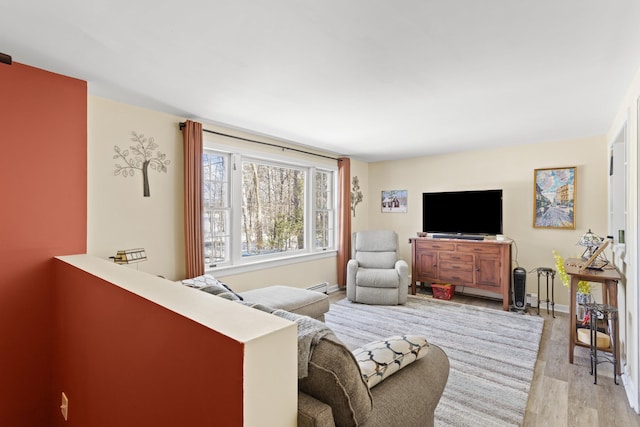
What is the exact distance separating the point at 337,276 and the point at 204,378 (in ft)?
15.2

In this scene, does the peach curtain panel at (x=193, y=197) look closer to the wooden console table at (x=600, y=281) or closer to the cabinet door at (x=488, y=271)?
the wooden console table at (x=600, y=281)

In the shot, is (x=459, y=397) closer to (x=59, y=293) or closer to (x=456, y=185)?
(x=59, y=293)

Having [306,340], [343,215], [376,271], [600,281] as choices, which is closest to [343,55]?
[306,340]

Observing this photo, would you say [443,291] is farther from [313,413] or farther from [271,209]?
[313,413]

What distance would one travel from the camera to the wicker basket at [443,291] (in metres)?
4.79

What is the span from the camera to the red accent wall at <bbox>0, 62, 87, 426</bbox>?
206cm

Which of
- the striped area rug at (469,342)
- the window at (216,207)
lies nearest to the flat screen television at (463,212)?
the striped area rug at (469,342)

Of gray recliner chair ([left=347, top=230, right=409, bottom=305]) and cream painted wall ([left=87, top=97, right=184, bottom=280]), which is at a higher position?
cream painted wall ([left=87, top=97, right=184, bottom=280])

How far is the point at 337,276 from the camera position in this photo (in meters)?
5.38

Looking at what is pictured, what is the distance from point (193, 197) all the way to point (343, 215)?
104 inches

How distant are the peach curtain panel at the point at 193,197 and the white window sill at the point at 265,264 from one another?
1.16ft

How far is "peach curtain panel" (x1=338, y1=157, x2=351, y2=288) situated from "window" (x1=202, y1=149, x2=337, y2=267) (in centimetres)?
17

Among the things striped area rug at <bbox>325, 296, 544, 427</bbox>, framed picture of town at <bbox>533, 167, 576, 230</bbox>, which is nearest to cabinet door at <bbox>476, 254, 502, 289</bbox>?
striped area rug at <bbox>325, 296, 544, 427</bbox>

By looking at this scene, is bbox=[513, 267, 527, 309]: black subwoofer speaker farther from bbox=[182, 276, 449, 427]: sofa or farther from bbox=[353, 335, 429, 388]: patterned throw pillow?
bbox=[353, 335, 429, 388]: patterned throw pillow
